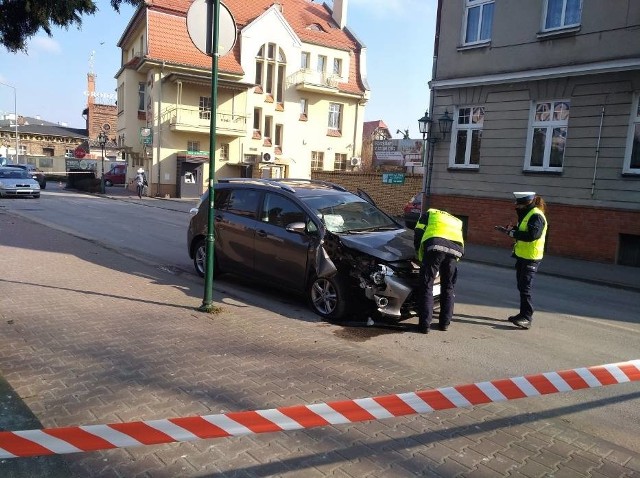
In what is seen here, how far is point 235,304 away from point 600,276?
28.2ft

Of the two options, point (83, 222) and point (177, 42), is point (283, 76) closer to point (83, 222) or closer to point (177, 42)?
point (177, 42)

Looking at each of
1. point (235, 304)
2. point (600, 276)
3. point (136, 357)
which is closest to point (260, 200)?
point (235, 304)

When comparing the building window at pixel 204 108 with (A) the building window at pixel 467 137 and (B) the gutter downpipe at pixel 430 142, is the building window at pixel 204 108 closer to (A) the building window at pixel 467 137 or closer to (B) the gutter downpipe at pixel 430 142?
(B) the gutter downpipe at pixel 430 142

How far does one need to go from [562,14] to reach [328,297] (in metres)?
12.3

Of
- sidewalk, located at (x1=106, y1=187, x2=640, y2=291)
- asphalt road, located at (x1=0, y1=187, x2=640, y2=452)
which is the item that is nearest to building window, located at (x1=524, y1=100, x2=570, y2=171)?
sidewalk, located at (x1=106, y1=187, x2=640, y2=291)

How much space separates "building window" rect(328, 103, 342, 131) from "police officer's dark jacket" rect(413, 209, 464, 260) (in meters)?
36.6

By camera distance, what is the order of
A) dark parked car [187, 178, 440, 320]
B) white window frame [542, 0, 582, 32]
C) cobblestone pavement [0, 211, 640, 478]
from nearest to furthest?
cobblestone pavement [0, 211, 640, 478]
dark parked car [187, 178, 440, 320]
white window frame [542, 0, 582, 32]

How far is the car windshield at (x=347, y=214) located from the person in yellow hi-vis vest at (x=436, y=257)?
1.08m

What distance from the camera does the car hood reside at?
636 centimetres

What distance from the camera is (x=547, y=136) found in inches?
587

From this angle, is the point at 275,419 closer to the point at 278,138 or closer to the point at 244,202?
the point at 244,202

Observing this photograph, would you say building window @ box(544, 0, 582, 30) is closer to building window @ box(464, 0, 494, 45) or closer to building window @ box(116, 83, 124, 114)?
building window @ box(464, 0, 494, 45)

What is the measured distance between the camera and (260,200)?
7.88m

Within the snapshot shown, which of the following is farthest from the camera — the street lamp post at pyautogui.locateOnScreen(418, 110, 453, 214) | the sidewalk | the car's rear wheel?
the street lamp post at pyautogui.locateOnScreen(418, 110, 453, 214)
